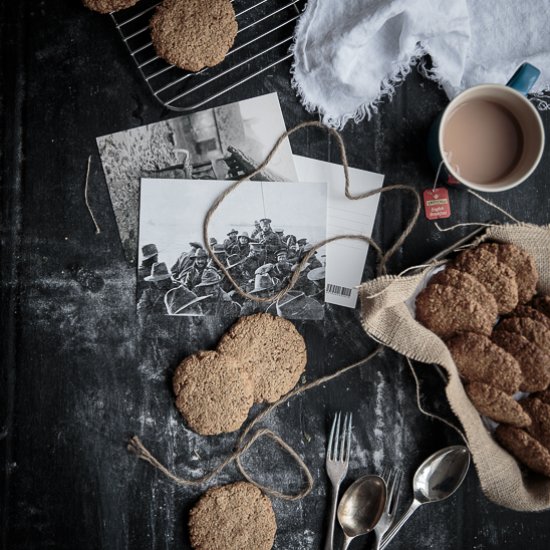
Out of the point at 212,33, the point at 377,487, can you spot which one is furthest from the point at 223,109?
the point at 377,487

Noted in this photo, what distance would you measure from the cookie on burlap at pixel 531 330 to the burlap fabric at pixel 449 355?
88 millimetres

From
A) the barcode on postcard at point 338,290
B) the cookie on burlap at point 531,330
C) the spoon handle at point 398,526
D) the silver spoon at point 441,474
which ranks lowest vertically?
the spoon handle at point 398,526

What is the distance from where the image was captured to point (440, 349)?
0.99 m

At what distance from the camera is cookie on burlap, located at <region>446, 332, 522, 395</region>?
39.2 inches

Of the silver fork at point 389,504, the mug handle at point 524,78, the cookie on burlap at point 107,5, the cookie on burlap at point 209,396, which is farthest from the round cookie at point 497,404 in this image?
the cookie on burlap at point 107,5

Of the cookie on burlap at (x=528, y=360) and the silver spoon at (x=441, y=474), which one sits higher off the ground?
the cookie on burlap at (x=528, y=360)

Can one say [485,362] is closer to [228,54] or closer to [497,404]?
[497,404]

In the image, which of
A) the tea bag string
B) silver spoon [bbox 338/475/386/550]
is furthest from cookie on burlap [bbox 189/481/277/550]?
the tea bag string

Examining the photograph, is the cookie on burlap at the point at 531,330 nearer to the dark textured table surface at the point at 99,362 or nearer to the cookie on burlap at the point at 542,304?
the cookie on burlap at the point at 542,304

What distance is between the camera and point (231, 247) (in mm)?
1092

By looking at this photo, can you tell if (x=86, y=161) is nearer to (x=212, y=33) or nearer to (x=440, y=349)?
(x=212, y=33)

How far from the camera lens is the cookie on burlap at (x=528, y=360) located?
3.27ft

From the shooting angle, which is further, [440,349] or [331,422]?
[331,422]

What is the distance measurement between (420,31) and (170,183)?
0.54 meters
